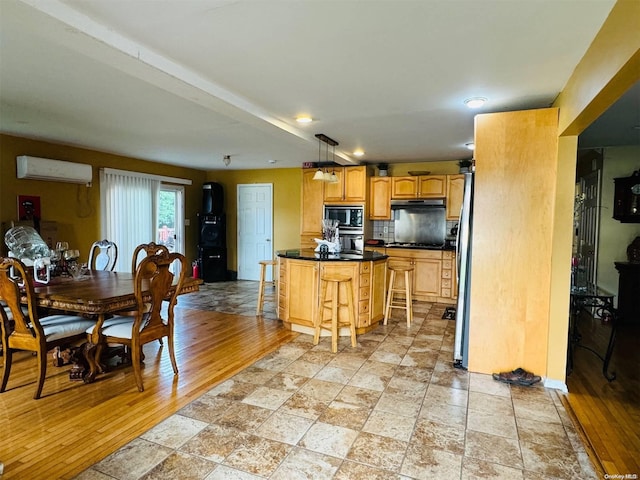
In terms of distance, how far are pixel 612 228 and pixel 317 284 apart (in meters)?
4.25

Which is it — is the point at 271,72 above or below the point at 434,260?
above

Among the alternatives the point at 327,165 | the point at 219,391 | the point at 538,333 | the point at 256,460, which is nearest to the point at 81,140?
the point at 327,165

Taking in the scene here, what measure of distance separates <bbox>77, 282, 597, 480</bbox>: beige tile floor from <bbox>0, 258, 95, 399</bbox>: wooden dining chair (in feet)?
3.68

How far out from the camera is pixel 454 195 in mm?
5980

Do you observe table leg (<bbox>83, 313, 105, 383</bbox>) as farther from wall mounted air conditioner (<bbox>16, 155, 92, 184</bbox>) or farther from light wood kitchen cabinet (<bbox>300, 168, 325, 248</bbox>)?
light wood kitchen cabinet (<bbox>300, 168, 325, 248</bbox>)

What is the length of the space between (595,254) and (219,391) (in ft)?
17.8

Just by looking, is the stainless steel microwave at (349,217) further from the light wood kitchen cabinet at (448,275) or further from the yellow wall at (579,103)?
the yellow wall at (579,103)

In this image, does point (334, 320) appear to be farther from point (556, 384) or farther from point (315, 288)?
point (556, 384)

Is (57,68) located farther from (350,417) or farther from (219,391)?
(350,417)

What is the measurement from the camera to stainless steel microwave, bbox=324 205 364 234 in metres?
6.37

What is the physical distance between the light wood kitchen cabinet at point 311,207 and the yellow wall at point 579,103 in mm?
4046

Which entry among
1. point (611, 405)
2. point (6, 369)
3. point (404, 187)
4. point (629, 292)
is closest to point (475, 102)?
point (611, 405)

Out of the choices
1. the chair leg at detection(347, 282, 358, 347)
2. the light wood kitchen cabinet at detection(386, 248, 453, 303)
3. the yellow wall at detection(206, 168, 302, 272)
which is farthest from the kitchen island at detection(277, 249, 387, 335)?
the yellow wall at detection(206, 168, 302, 272)

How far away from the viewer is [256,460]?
6.54 ft
